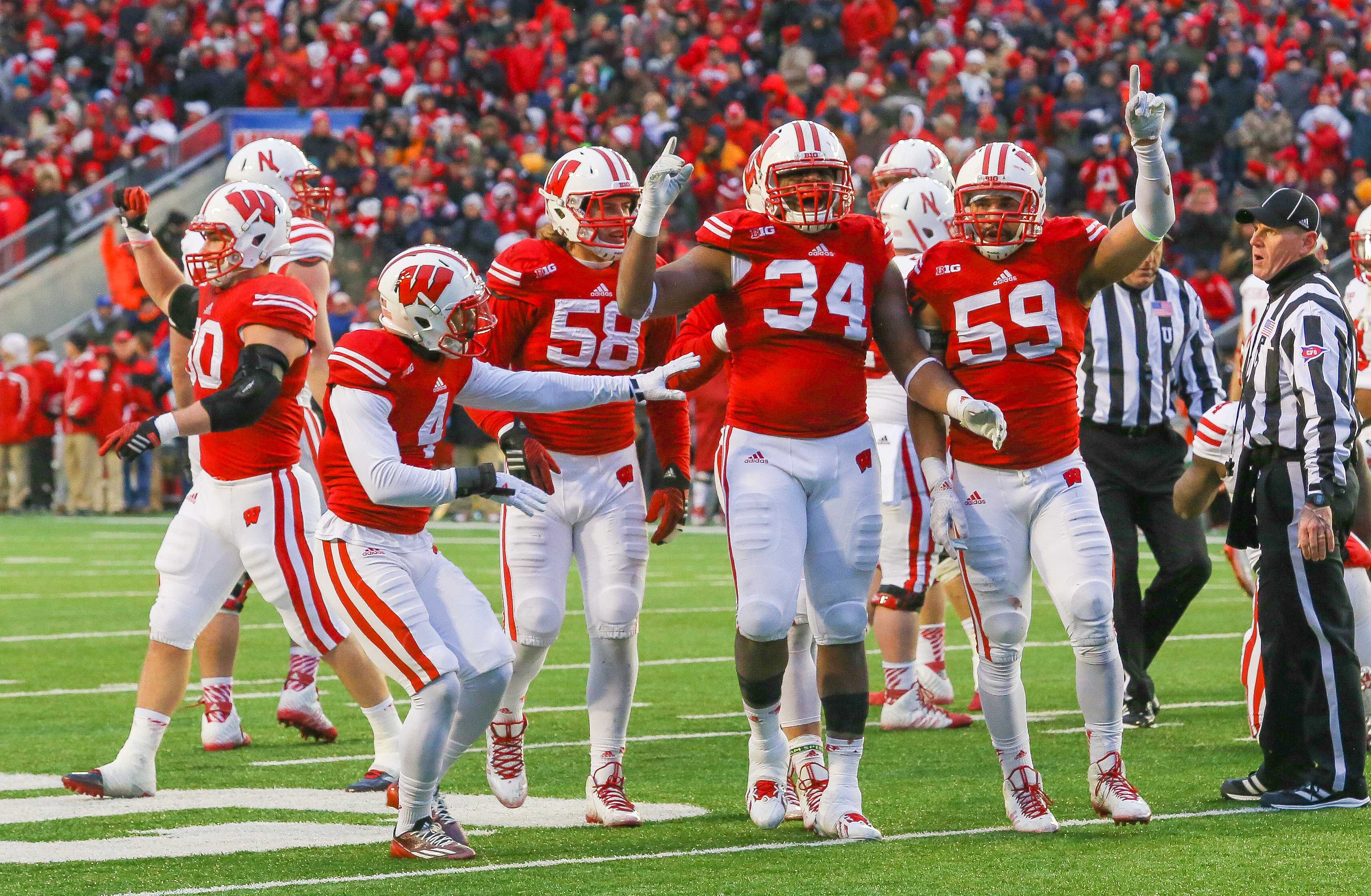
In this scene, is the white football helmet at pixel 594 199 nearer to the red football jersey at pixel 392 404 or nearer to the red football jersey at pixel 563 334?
the red football jersey at pixel 563 334

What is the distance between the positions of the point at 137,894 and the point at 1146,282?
460cm

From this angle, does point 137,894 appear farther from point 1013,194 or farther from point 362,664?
point 1013,194

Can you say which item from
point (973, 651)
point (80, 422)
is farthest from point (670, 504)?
point (80, 422)

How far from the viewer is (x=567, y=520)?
5.90 m

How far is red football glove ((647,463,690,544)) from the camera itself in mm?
5895

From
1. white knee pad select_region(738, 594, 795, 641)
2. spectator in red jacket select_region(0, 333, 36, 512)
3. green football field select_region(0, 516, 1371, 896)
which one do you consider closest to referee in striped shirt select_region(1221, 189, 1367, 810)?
green football field select_region(0, 516, 1371, 896)

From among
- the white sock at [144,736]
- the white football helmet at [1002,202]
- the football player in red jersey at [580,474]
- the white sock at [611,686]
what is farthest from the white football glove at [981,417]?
the white sock at [144,736]

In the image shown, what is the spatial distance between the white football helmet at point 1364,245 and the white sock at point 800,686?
94.4 inches

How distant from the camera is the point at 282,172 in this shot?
7609 mm

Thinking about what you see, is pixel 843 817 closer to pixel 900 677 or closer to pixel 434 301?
pixel 434 301

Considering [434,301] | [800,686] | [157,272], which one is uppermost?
[157,272]

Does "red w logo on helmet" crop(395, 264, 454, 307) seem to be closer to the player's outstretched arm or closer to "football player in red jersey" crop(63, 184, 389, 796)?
"football player in red jersey" crop(63, 184, 389, 796)

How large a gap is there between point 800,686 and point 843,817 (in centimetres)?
61

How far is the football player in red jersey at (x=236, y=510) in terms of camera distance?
6199 millimetres
